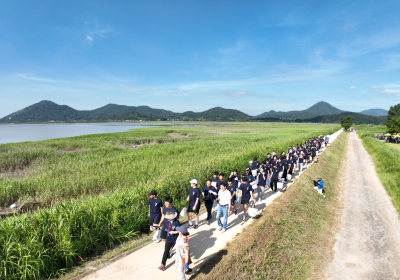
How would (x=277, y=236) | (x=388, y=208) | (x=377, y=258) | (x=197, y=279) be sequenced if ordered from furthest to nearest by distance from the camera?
(x=388, y=208)
(x=277, y=236)
(x=377, y=258)
(x=197, y=279)

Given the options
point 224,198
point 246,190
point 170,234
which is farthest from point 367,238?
point 170,234

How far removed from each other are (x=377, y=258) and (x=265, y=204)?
4.74 metres

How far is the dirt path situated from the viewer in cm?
685

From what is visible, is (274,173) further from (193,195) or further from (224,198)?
(193,195)

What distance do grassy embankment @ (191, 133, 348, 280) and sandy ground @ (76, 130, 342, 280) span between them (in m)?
0.34

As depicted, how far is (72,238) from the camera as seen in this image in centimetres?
634

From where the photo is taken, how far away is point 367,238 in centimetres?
880

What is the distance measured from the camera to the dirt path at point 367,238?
22.5 feet

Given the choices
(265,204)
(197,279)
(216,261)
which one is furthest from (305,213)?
(197,279)

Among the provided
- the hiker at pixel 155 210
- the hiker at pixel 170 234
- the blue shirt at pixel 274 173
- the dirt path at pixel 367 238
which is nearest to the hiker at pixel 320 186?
the dirt path at pixel 367 238

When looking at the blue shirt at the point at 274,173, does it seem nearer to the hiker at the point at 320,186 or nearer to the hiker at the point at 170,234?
the hiker at the point at 320,186

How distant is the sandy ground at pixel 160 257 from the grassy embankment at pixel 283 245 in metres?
0.34

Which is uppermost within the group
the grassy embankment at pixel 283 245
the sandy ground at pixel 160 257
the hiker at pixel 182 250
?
the hiker at pixel 182 250

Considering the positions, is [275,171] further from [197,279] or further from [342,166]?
[342,166]
